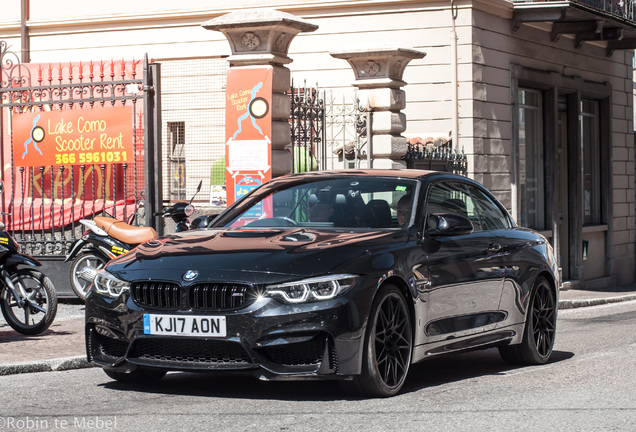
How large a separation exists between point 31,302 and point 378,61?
23.3ft

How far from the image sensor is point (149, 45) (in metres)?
22.4

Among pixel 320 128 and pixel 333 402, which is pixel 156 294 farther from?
pixel 320 128

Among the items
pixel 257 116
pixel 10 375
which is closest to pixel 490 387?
pixel 10 375

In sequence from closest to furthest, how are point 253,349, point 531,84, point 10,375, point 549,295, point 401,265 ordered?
point 253,349 → point 401,265 → point 10,375 → point 549,295 → point 531,84

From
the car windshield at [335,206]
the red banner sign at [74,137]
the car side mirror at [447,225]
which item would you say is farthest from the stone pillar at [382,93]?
the car side mirror at [447,225]

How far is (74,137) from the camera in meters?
14.0

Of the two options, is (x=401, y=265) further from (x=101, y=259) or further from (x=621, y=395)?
(x=101, y=259)

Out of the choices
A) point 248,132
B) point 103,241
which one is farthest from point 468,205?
point 103,241

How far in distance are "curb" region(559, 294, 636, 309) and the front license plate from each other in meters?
11.5

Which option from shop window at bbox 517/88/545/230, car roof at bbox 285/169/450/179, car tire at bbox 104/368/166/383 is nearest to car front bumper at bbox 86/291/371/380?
car tire at bbox 104/368/166/383

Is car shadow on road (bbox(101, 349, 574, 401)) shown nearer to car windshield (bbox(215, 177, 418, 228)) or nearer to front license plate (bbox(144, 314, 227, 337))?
front license plate (bbox(144, 314, 227, 337))

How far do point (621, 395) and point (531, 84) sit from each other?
15327 mm

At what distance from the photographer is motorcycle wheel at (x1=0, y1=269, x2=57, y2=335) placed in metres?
10.4

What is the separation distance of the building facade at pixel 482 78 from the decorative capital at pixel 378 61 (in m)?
2.08
